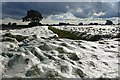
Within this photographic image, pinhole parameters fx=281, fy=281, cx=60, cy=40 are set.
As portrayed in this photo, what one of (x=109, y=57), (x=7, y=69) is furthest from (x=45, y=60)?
(x=109, y=57)

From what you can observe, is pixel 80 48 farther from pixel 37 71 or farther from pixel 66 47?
pixel 37 71

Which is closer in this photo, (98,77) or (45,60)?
(98,77)

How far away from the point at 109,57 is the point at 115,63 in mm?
1007

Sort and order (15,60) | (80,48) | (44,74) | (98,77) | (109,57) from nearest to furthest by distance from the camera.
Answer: (44,74)
(98,77)
(15,60)
(109,57)
(80,48)

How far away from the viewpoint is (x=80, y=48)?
14.1m

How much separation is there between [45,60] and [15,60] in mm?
1229

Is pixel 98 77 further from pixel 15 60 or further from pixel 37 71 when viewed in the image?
pixel 15 60

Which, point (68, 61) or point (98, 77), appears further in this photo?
point (68, 61)

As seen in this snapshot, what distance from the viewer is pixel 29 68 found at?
10055 millimetres

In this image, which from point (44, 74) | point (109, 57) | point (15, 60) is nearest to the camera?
point (44, 74)

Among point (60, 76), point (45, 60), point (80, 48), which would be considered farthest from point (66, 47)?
point (60, 76)

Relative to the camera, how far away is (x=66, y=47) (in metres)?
13.9

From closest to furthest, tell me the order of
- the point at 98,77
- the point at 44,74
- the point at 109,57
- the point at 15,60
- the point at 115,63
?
1. the point at 44,74
2. the point at 98,77
3. the point at 15,60
4. the point at 115,63
5. the point at 109,57

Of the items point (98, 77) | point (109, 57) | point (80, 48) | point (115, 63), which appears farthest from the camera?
point (80, 48)
